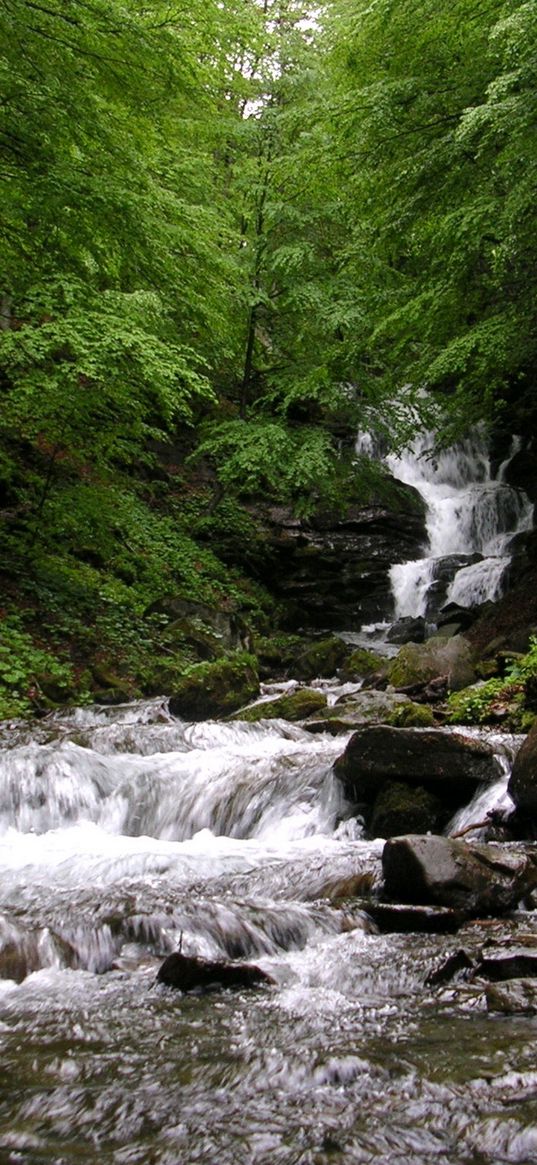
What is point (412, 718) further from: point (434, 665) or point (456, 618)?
point (456, 618)

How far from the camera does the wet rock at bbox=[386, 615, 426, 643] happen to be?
49.4ft

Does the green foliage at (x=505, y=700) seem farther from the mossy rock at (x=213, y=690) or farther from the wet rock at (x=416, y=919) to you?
the wet rock at (x=416, y=919)

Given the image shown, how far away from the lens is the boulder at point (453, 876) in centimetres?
431

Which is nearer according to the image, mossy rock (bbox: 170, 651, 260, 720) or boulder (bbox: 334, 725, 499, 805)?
boulder (bbox: 334, 725, 499, 805)

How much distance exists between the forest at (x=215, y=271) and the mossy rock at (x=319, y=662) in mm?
1990

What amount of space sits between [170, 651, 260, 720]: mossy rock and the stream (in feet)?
10.0

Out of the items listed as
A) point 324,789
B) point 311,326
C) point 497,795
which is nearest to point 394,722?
point 324,789

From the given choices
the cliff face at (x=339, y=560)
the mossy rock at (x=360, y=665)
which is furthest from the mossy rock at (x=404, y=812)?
the cliff face at (x=339, y=560)

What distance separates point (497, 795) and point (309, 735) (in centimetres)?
318

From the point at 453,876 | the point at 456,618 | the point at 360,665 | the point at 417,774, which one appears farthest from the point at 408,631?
the point at 453,876

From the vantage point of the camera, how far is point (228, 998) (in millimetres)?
→ 3465

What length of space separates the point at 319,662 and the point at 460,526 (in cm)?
728

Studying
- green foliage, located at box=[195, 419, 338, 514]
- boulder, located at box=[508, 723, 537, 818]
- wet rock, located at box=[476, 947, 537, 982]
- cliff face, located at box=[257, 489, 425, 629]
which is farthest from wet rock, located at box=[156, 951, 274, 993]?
cliff face, located at box=[257, 489, 425, 629]

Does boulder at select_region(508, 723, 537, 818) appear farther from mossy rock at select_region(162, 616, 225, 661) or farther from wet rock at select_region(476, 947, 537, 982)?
mossy rock at select_region(162, 616, 225, 661)
